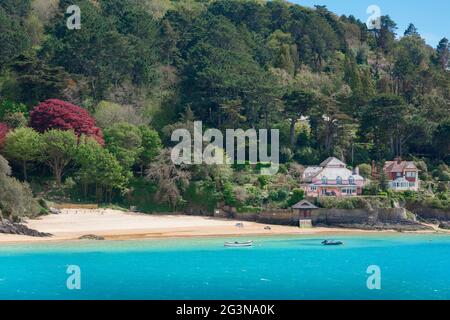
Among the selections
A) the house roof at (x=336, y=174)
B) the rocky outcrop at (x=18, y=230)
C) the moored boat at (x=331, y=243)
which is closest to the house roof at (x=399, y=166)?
the house roof at (x=336, y=174)

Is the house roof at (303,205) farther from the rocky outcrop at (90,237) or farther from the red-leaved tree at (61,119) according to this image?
the red-leaved tree at (61,119)

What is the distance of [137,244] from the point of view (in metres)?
53.6

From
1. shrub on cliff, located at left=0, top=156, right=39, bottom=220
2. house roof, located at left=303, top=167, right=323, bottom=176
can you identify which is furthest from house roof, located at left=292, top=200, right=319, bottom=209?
shrub on cliff, located at left=0, top=156, right=39, bottom=220

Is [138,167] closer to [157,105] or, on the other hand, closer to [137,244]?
[157,105]

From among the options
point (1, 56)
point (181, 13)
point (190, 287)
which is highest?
point (181, 13)

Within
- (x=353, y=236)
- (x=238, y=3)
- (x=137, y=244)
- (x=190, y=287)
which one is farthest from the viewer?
(x=238, y=3)

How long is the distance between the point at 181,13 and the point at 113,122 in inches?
1111

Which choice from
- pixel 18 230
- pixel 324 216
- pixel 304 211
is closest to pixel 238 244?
pixel 304 211

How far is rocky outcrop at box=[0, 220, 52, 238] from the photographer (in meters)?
54.8

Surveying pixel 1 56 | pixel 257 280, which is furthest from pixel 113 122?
pixel 257 280

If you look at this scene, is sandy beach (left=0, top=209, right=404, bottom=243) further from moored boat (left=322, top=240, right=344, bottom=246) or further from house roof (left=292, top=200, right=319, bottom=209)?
moored boat (left=322, top=240, right=344, bottom=246)

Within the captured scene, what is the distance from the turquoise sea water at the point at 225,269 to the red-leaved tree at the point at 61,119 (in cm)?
1739

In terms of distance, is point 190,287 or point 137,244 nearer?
point 190,287

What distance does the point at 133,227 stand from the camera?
60.1 m
